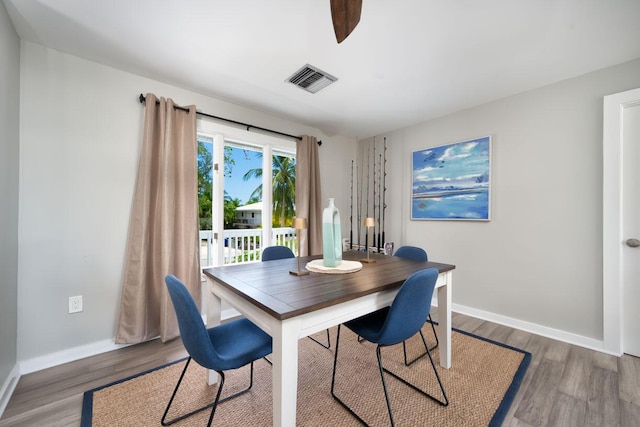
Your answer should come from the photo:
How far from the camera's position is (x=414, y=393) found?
1605 millimetres

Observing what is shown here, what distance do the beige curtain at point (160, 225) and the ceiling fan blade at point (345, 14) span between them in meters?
1.82

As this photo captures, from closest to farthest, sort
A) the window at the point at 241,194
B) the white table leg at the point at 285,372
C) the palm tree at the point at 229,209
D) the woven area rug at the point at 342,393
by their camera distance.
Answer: the white table leg at the point at 285,372 < the woven area rug at the point at 342,393 < the window at the point at 241,194 < the palm tree at the point at 229,209

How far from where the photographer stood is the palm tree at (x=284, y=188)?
137 inches

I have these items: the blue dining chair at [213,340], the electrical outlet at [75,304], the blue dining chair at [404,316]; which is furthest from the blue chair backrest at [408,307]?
the electrical outlet at [75,304]

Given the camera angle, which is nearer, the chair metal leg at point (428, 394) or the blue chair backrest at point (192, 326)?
the blue chair backrest at point (192, 326)

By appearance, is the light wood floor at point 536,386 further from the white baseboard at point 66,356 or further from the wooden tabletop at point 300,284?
the wooden tabletop at point 300,284

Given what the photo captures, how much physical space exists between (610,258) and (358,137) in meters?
3.03

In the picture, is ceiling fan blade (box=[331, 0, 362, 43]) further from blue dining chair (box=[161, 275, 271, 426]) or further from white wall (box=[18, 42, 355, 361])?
white wall (box=[18, 42, 355, 361])

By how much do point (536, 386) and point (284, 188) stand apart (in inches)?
118

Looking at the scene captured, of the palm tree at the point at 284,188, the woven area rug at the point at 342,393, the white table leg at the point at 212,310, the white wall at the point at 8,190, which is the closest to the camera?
the woven area rug at the point at 342,393

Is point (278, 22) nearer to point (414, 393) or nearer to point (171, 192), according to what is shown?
point (171, 192)

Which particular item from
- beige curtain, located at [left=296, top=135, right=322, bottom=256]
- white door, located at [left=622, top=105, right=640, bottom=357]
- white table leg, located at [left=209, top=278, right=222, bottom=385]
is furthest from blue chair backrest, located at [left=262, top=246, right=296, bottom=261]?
white door, located at [left=622, top=105, right=640, bottom=357]

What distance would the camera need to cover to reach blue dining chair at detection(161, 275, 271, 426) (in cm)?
109

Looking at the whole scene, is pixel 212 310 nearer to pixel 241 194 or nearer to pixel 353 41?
pixel 241 194
